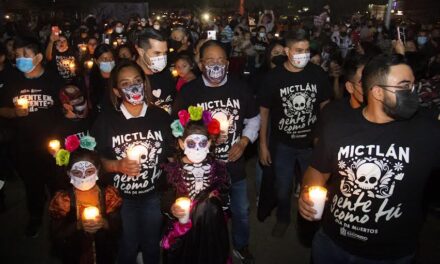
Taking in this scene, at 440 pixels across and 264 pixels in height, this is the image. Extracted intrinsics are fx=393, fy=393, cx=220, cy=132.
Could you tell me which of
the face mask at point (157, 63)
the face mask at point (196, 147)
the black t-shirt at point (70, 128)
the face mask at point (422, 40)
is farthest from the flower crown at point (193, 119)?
the face mask at point (422, 40)

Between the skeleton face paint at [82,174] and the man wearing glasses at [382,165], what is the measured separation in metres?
1.85

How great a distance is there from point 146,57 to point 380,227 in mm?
3410

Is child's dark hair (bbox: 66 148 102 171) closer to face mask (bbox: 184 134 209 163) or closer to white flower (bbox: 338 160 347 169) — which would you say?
face mask (bbox: 184 134 209 163)

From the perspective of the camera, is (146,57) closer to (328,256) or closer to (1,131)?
(1,131)

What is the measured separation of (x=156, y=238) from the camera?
3934 millimetres

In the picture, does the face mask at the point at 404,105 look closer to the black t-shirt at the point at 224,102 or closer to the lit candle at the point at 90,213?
the black t-shirt at the point at 224,102

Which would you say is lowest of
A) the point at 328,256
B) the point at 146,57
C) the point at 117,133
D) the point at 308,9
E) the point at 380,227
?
the point at 328,256

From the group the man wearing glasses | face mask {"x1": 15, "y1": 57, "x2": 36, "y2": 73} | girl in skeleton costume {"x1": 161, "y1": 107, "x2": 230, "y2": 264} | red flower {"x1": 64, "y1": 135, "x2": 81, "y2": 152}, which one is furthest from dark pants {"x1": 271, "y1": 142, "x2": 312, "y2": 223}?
face mask {"x1": 15, "y1": 57, "x2": 36, "y2": 73}

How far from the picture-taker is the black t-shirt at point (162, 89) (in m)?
5.13

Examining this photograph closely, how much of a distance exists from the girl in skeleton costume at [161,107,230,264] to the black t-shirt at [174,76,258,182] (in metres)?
0.63

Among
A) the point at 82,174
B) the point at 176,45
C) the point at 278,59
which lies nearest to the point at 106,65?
the point at 176,45

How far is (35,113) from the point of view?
16.5ft

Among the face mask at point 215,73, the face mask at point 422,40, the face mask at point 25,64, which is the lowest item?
the face mask at point 215,73

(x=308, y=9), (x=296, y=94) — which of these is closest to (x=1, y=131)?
(x=296, y=94)
